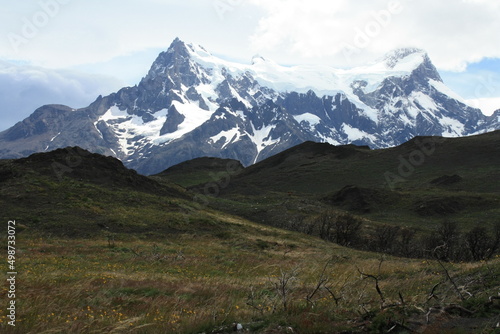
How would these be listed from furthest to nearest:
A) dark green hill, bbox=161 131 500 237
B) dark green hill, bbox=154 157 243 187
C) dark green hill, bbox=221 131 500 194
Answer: dark green hill, bbox=154 157 243 187, dark green hill, bbox=221 131 500 194, dark green hill, bbox=161 131 500 237

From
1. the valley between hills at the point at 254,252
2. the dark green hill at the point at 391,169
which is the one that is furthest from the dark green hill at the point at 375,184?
the valley between hills at the point at 254,252

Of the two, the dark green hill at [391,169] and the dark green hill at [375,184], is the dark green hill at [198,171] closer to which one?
the dark green hill at [375,184]

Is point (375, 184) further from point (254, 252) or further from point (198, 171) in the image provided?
point (254, 252)

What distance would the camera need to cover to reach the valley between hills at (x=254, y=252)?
28.6 feet

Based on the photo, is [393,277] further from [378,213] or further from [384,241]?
[378,213]

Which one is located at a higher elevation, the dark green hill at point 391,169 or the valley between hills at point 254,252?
the dark green hill at point 391,169

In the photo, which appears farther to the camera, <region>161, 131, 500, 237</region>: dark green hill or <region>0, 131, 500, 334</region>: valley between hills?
<region>161, 131, 500, 237</region>: dark green hill

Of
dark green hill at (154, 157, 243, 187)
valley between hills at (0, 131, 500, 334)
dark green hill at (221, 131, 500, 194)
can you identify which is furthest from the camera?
dark green hill at (154, 157, 243, 187)

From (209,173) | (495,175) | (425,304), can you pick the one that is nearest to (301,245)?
(425,304)

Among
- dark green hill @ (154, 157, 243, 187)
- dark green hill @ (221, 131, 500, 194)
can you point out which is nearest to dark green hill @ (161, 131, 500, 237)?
dark green hill @ (221, 131, 500, 194)

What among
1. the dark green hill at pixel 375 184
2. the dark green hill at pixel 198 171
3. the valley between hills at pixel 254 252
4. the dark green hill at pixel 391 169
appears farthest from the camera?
the dark green hill at pixel 198 171

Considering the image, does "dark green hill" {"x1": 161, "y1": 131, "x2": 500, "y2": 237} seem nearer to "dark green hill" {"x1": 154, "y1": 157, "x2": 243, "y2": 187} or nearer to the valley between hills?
the valley between hills

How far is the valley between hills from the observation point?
8711mm

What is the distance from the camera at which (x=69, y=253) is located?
25.8m
